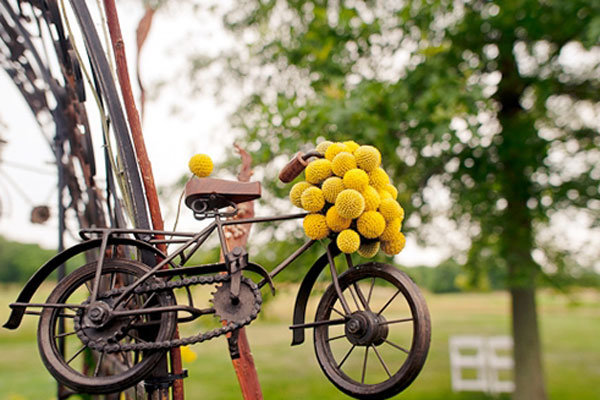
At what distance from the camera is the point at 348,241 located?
2.93 feet

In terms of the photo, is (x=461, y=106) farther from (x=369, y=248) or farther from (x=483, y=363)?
(x=483, y=363)

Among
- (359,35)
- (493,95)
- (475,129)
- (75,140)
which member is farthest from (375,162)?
(493,95)

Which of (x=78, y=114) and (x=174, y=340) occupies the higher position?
(x=78, y=114)

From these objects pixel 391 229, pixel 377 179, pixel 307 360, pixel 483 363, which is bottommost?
pixel 307 360

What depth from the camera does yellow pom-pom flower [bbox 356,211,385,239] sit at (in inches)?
35.1

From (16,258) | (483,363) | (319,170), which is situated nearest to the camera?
(319,170)

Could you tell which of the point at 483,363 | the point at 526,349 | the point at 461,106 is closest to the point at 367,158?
the point at 461,106

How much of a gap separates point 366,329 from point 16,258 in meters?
10.2

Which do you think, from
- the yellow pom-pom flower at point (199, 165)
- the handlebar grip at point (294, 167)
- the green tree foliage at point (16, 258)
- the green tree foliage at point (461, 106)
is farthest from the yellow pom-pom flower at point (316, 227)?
the green tree foliage at point (16, 258)

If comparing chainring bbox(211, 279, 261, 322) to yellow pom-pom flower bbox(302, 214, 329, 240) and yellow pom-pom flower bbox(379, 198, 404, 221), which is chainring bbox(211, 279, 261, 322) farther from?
yellow pom-pom flower bbox(379, 198, 404, 221)

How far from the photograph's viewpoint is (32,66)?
54.5 inches

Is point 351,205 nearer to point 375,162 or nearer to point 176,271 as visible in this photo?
point 375,162

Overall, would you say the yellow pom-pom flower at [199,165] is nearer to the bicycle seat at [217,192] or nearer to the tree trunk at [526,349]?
the bicycle seat at [217,192]

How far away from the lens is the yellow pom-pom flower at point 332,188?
2.98ft
